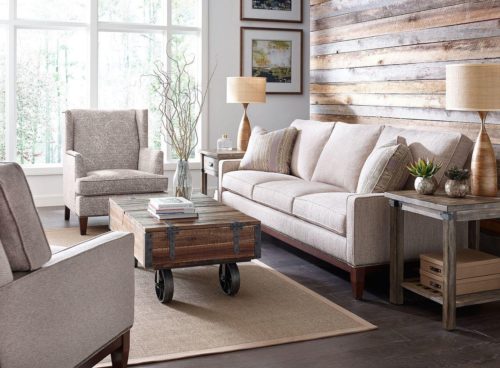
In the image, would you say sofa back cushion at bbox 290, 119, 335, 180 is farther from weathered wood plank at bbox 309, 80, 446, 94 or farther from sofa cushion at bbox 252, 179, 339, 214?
weathered wood plank at bbox 309, 80, 446, 94

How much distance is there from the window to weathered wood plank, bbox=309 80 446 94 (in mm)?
1840

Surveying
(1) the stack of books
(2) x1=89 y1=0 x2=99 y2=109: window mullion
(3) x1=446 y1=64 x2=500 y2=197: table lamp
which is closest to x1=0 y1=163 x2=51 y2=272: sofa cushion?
(1) the stack of books

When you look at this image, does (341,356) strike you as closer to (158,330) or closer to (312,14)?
(158,330)

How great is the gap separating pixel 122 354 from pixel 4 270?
32.8 inches

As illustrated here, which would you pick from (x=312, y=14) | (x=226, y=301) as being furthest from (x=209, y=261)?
(x=312, y=14)

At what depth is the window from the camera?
682 centimetres

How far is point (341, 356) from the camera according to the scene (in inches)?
115

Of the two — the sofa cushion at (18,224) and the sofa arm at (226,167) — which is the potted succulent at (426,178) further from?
the sofa arm at (226,167)

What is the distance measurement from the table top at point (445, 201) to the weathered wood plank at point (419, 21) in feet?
4.60

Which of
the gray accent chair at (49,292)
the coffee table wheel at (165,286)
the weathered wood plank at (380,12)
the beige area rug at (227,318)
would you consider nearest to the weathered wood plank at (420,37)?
the weathered wood plank at (380,12)

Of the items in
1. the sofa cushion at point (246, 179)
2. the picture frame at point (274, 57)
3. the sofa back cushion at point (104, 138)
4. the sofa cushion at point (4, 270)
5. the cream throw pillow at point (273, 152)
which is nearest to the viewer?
the sofa cushion at point (4, 270)

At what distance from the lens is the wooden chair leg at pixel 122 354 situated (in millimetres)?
2670

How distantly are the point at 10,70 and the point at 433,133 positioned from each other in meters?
4.55

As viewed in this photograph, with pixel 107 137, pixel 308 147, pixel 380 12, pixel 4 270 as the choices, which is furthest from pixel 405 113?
pixel 4 270
